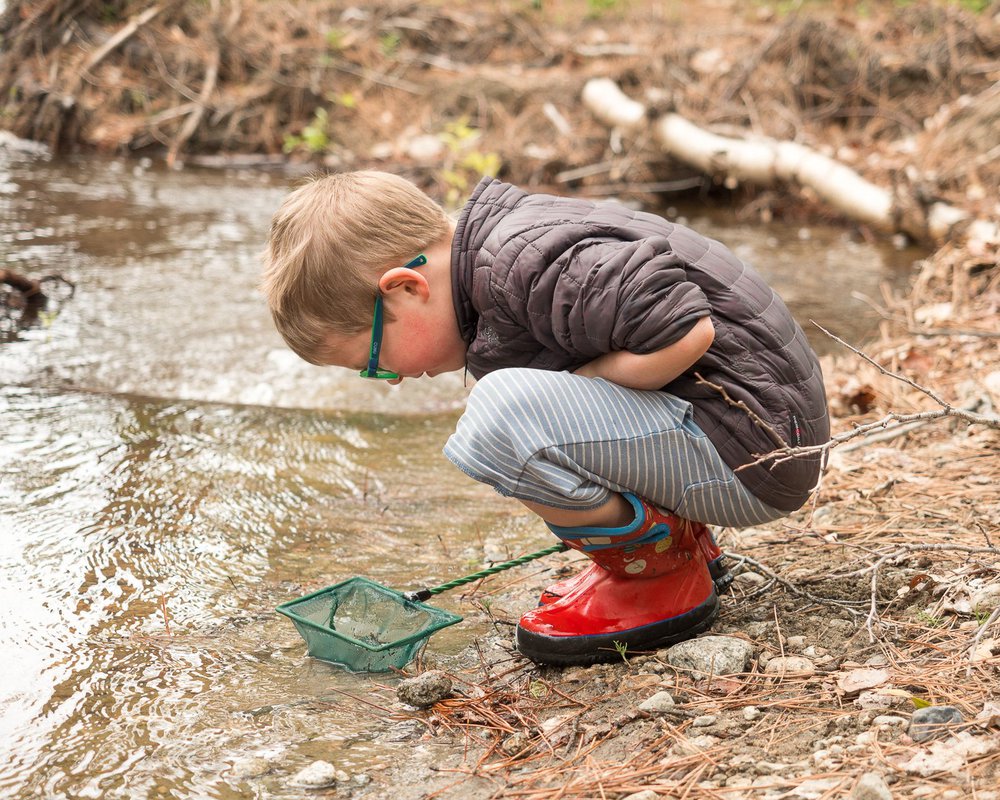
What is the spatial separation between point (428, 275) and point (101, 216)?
4223 millimetres

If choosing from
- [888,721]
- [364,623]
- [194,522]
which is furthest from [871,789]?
[194,522]

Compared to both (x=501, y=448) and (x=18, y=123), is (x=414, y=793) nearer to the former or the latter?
(x=501, y=448)

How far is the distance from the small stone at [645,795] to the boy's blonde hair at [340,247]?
1.00m

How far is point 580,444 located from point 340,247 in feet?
1.93

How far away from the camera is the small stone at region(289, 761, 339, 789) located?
1510mm

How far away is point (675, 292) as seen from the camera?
169 cm

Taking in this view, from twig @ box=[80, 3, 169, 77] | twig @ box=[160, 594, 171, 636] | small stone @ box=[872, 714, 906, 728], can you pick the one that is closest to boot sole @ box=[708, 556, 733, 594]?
small stone @ box=[872, 714, 906, 728]

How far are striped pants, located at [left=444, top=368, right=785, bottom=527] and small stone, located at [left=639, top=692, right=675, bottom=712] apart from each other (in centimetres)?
35

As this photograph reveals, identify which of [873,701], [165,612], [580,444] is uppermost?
[580,444]

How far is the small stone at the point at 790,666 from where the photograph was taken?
5.65ft

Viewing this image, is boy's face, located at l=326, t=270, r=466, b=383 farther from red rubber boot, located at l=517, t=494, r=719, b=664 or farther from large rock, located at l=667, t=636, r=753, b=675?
large rock, located at l=667, t=636, r=753, b=675

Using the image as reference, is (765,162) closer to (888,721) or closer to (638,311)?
(638,311)

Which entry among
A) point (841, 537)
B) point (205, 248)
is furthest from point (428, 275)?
point (205, 248)

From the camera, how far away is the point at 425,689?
1.74 metres
